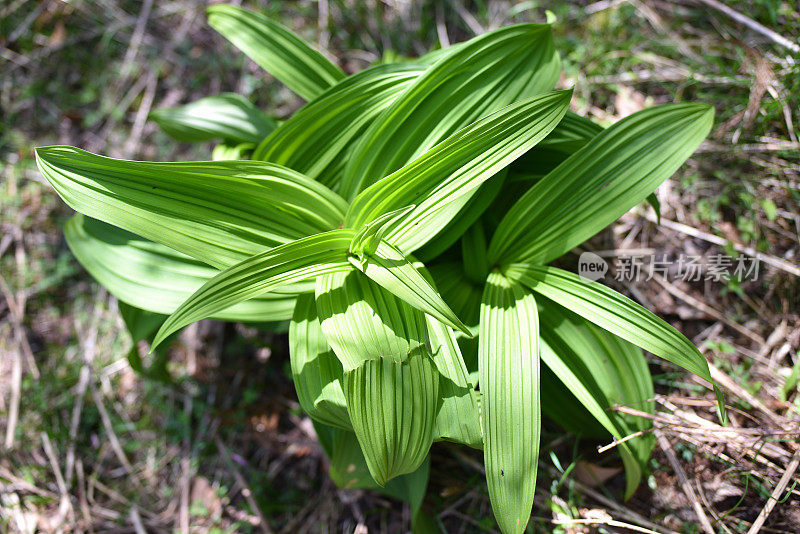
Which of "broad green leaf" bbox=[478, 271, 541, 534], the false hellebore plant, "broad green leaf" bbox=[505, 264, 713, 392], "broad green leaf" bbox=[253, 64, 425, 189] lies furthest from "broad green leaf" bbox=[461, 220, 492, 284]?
"broad green leaf" bbox=[253, 64, 425, 189]

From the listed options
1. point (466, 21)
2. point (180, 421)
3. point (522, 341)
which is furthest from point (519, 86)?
point (180, 421)

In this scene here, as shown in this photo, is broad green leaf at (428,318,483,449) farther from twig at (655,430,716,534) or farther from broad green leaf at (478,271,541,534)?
twig at (655,430,716,534)

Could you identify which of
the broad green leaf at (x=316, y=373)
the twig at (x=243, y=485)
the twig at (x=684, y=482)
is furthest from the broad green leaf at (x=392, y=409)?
the twig at (x=243, y=485)

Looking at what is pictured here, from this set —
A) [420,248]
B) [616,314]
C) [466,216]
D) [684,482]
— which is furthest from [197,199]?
[684,482]

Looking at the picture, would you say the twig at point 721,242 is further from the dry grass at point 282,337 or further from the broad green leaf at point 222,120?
the broad green leaf at point 222,120

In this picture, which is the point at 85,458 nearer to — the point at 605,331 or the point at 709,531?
the point at 605,331
